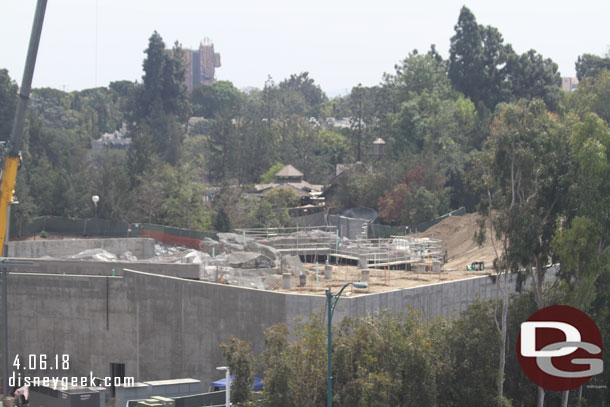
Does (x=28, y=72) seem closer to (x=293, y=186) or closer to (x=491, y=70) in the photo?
Result: (x=293, y=186)

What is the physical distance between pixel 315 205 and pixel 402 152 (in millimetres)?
10797

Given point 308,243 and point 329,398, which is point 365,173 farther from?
point 329,398

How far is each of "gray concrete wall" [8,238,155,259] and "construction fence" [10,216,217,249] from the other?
8.87 ft

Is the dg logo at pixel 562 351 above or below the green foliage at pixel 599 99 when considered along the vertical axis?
below

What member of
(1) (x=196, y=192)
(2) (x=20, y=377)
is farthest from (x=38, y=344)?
(1) (x=196, y=192)

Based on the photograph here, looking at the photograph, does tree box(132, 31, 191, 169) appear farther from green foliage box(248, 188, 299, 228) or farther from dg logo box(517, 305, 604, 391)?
dg logo box(517, 305, 604, 391)

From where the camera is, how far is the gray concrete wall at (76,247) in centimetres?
6228

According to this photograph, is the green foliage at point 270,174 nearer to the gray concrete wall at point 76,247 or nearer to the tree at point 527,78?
the tree at point 527,78

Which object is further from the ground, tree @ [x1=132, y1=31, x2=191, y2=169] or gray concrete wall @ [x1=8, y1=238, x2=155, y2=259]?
tree @ [x1=132, y1=31, x2=191, y2=169]

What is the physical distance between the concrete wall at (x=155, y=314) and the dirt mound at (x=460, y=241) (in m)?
10.4

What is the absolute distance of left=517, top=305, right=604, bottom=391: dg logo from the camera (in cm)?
3334

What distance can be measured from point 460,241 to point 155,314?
29.7m

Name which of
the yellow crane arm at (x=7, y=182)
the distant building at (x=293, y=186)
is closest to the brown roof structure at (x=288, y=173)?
the distant building at (x=293, y=186)

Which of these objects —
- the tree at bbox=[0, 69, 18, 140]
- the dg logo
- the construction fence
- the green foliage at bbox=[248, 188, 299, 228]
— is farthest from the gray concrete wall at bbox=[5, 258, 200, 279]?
the tree at bbox=[0, 69, 18, 140]
